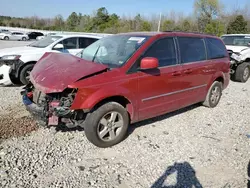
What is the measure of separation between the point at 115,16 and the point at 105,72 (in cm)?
5437

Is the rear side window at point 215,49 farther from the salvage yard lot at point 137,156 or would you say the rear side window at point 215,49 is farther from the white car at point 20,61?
the white car at point 20,61

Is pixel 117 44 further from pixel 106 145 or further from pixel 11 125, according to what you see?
pixel 11 125

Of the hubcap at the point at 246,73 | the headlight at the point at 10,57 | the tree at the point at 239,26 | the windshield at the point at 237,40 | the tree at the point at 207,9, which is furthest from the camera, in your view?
the tree at the point at 207,9

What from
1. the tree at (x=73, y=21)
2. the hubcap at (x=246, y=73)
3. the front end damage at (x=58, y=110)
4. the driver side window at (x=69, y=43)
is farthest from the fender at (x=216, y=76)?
the tree at (x=73, y=21)

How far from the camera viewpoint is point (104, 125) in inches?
137

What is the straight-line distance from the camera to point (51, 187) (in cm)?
265

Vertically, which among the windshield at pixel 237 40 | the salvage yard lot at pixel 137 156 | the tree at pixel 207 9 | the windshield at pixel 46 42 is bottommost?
the salvage yard lot at pixel 137 156

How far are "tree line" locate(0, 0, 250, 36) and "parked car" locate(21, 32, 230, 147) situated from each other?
111 feet

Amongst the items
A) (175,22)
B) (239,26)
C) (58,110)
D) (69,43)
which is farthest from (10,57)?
(175,22)

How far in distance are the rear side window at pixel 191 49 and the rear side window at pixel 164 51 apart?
0.25 m

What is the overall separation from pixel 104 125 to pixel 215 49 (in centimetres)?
338

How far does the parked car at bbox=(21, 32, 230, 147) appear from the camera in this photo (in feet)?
10.6

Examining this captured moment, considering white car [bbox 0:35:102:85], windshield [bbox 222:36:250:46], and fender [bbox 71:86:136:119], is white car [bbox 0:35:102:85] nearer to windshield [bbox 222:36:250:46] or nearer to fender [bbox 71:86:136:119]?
fender [bbox 71:86:136:119]

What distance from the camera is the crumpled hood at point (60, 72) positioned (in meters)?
3.15
